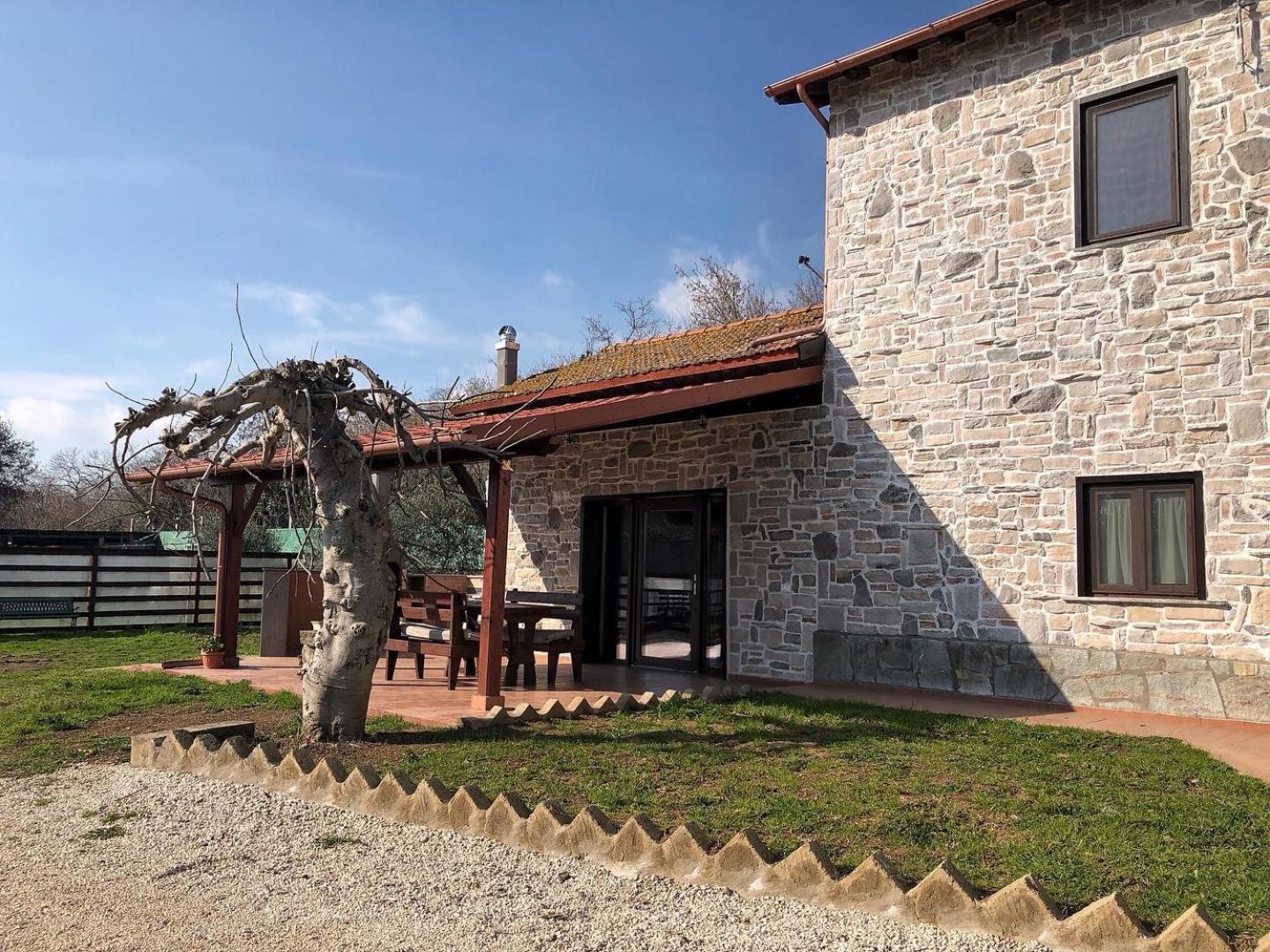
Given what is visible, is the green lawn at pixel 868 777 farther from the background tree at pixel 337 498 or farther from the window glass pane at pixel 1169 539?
the window glass pane at pixel 1169 539

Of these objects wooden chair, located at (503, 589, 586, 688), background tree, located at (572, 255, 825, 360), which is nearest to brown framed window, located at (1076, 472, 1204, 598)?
wooden chair, located at (503, 589, 586, 688)

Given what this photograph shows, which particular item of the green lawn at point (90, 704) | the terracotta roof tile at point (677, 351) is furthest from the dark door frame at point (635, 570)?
the green lawn at point (90, 704)

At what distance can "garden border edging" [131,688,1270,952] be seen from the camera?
306 centimetres

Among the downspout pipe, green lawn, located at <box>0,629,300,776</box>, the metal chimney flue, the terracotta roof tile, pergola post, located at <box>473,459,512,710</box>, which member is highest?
the downspout pipe

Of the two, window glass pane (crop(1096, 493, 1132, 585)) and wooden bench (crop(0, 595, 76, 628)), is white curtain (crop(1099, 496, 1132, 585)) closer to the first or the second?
window glass pane (crop(1096, 493, 1132, 585))

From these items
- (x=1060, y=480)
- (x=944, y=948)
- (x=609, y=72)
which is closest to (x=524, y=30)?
(x=609, y=72)

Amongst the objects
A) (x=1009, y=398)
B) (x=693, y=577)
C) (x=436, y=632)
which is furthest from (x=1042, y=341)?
(x=436, y=632)

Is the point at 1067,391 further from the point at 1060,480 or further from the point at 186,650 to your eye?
the point at 186,650

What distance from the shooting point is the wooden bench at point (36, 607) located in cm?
1448

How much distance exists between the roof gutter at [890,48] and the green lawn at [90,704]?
7.77 metres

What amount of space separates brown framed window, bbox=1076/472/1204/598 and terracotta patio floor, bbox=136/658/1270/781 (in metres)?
1.08

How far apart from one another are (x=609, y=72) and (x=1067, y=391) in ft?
22.9

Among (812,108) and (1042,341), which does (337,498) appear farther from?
(812,108)

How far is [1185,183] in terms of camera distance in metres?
7.80
